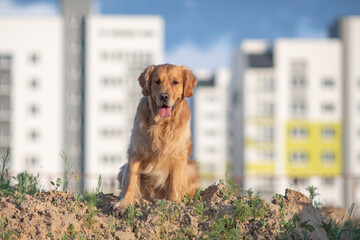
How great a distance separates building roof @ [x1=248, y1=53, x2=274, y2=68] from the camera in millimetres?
65312

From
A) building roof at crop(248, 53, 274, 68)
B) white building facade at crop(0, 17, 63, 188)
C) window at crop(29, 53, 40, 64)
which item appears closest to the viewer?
white building facade at crop(0, 17, 63, 188)

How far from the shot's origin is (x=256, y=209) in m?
4.13

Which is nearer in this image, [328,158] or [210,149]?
[328,158]

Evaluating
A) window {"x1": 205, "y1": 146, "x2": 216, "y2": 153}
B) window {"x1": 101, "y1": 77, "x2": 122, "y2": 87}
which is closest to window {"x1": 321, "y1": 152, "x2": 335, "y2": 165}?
window {"x1": 101, "y1": 77, "x2": 122, "y2": 87}

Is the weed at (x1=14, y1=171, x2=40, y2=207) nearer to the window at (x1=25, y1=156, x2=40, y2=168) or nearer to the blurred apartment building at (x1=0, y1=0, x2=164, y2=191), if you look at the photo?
the blurred apartment building at (x1=0, y1=0, x2=164, y2=191)

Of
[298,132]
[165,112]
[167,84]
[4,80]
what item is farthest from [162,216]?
[4,80]

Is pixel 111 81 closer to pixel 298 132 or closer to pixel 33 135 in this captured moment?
pixel 33 135

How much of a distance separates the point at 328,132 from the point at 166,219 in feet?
209

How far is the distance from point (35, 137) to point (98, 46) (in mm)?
15933

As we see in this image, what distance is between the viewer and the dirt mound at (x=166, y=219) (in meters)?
3.91

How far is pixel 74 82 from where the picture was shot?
6456 cm

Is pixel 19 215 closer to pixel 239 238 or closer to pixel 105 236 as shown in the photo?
pixel 105 236

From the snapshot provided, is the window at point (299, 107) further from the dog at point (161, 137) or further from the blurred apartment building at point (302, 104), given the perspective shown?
the dog at point (161, 137)

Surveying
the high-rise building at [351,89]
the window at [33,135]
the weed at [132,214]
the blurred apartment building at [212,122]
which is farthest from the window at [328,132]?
A: the weed at [132,214]
